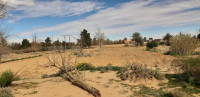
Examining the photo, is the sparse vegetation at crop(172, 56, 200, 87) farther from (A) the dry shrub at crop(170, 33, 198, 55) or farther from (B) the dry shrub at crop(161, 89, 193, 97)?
(A) the dry shrub at crop(170, 33, 198, 55)

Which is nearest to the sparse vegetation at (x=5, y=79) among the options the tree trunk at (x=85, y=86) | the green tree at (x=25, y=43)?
the tree trunk at (x=85, y=86)

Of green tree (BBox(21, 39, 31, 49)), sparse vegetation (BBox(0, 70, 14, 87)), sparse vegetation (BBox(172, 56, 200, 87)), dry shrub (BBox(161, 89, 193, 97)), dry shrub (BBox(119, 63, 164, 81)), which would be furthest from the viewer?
green tree (BBox(21, 39, 31, 49))

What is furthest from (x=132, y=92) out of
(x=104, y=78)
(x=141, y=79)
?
(x=104, y=78)

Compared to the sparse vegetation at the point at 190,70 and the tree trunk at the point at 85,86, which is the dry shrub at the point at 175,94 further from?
the tree trunk at the point at 85,86

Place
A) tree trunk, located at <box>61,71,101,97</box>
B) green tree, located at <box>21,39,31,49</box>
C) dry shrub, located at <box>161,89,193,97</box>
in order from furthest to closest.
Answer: green tree, located at <box>21,39,31,49</box> < tree trunk, located at <box>61,71,101,97</box> < dry shrub, located at <box>161,89,193,97</box>

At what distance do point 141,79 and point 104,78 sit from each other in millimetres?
1692

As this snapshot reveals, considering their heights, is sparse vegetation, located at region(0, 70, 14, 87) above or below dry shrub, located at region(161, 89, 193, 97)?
above

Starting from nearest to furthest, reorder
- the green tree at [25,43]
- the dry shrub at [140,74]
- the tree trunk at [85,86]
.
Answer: the tree trunk at [85,86] → the dry shrub at [140,74] → the green tree at [25,43]

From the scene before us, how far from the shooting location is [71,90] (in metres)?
5.53

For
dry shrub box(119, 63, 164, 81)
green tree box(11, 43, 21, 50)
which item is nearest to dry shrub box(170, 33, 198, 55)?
dry shrub box(119, 63, 164, 81)

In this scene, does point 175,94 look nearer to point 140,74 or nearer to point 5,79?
point 140,74

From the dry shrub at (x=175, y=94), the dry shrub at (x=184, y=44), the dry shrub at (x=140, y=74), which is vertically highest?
the dry shrub at (x=184, y=44)

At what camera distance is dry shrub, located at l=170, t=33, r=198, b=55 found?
16750 mm

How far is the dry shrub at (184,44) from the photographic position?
659 inches
